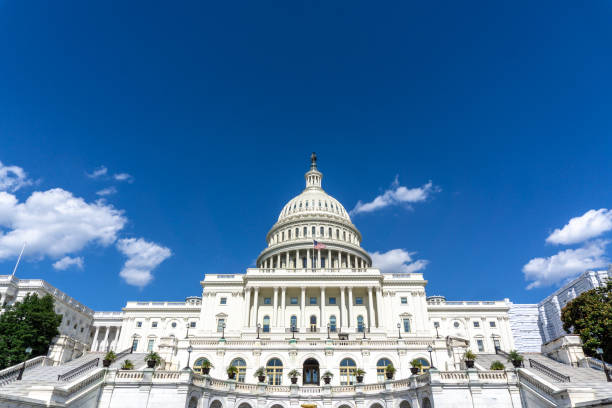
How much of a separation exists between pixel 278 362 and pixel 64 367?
68.7 feet

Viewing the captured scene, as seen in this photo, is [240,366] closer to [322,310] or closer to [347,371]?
[347,371]

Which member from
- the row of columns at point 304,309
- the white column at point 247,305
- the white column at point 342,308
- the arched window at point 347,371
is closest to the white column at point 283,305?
the row of columns at point 304,309

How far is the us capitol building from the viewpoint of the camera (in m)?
29.7

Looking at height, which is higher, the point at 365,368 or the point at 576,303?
the point at 576,303

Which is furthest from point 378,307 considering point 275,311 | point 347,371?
point 347,371

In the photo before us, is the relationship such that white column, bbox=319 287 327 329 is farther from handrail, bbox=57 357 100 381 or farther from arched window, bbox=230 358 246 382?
handrail, bbox=57 357 100 381

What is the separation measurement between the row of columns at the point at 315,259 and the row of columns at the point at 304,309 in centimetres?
1587

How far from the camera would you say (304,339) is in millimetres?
47500

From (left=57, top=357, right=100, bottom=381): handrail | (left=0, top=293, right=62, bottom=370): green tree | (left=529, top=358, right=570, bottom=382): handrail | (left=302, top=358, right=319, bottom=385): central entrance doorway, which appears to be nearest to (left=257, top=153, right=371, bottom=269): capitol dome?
(left=302, top=358, right=319, bottom=385): central entrance doorway

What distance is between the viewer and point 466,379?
2978 cm

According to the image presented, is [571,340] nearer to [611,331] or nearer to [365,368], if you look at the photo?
[611,331]

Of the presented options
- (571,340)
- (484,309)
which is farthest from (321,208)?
(571,340)

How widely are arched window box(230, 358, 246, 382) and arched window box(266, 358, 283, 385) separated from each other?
2.60m

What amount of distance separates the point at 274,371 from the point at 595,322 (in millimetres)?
33751
